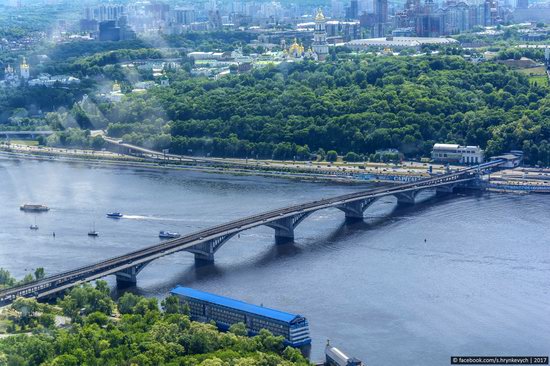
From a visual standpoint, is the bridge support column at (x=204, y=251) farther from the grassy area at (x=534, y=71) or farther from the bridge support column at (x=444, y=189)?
the grassy area at (x=534, y=71)

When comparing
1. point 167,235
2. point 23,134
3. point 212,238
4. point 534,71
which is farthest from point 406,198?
point 23,134

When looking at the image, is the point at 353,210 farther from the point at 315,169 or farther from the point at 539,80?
the point at 539,80

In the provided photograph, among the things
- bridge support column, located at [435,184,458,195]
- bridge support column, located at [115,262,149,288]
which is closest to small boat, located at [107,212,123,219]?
bridge support column, located at [115,262,149,288]

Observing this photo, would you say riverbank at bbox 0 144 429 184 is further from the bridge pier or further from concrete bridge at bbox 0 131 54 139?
the bridge pier

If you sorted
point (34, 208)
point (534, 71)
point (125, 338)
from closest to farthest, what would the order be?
point (125, 338) < point (34, 208) < point (534, 71)

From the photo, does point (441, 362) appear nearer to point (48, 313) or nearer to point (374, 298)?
point (374, 298)
